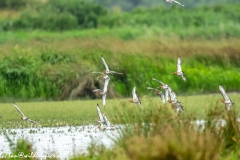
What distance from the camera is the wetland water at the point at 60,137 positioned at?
13.1m

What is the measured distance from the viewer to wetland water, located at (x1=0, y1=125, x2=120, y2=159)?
43.0ft

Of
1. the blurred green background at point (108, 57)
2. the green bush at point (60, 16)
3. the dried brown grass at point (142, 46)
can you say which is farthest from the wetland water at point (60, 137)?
the green bush at point (60, 16)

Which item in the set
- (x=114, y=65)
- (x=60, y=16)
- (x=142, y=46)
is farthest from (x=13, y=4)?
(x=114, y=65)

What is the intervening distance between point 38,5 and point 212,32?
32.0ft

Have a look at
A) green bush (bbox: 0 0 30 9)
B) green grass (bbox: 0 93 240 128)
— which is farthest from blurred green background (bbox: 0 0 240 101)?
green bush (bbox: 0 0 30 9)

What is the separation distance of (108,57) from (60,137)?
27.6ft

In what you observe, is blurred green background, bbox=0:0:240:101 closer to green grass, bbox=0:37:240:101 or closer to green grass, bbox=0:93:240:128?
green grass, bbox=0:37:240:101

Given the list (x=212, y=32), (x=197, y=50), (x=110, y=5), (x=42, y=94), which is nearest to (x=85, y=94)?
(x=42, y=94)

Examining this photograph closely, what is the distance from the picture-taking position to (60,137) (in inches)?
570

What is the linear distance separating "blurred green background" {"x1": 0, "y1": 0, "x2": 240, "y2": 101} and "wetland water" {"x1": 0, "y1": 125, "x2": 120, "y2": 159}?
16.8ft

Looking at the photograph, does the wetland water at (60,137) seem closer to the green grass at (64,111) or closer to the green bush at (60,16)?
the green grass at (64,111)

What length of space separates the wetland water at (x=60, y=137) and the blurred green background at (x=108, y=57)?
16.8 feet

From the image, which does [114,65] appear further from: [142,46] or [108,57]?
[142,46]

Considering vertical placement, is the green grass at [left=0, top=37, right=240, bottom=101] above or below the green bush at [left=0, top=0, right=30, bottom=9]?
above
